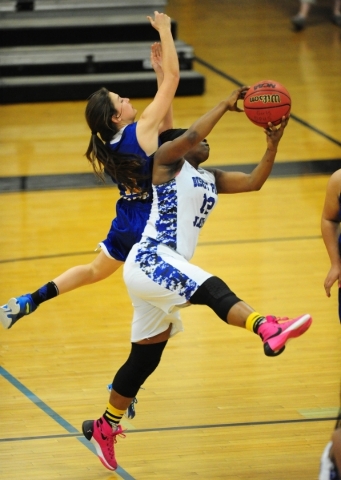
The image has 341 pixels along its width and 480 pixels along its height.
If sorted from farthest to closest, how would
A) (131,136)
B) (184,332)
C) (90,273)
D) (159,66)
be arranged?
(184,332) → (90,273) → (159,66) → (131,136)

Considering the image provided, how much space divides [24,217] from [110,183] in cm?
117

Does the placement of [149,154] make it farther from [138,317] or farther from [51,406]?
[51,406]

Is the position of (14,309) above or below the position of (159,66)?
below

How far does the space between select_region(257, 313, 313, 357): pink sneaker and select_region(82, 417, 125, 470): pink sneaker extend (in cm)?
108

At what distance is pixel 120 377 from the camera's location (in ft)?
14.9

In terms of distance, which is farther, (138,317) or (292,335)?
(138,317)

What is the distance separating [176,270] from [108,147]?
0.67m

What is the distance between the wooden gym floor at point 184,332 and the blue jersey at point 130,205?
3.39 feet

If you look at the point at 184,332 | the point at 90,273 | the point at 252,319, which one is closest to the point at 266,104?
the point at 252,319

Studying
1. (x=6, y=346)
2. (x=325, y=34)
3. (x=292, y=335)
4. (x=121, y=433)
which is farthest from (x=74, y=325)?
(x=325, y=34)

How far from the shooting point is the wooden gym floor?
15.8ft

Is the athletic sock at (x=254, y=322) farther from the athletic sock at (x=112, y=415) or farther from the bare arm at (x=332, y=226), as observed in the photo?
the athletic sock at (x=112, y=415)

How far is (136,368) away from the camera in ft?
14.8

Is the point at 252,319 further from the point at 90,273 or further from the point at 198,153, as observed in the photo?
the point at 90,273
